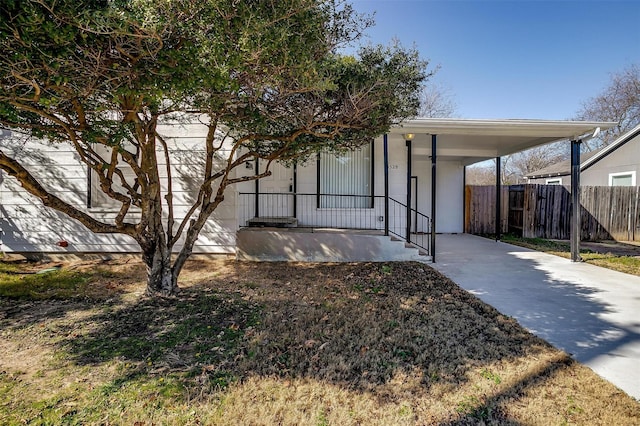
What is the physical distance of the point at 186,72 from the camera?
2.82 m

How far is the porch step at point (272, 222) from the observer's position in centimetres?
722

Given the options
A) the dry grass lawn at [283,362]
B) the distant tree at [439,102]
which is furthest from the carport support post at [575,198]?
the distant tree at [439,102]

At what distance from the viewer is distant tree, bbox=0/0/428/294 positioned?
7.91 feet

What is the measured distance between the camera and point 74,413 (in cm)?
210

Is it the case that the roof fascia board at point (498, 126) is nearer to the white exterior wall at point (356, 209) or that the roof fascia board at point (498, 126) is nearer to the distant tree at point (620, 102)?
the white exterior wall at point (356, 209)

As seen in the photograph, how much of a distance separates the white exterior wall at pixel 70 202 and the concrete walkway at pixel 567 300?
15.8ft

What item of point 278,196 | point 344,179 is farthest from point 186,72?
point 344,179

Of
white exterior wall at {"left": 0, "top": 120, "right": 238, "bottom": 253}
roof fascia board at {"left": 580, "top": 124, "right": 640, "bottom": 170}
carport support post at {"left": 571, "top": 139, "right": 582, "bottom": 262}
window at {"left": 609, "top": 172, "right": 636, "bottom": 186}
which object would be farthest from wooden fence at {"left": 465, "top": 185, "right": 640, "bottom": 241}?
white exterior wall at {"left": 0, "top": 120, "right": 238, "bottom": 253}

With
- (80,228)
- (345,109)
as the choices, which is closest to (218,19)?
(345,109)

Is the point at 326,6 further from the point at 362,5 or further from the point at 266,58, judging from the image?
the point at 266,58

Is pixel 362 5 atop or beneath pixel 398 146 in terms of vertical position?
atop

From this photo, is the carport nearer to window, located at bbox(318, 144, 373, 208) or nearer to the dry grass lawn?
window, located at bbox(318, 144, 373, 208)

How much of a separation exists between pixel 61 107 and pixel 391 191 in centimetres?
628

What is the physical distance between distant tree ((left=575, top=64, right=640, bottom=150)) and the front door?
22.6 m
